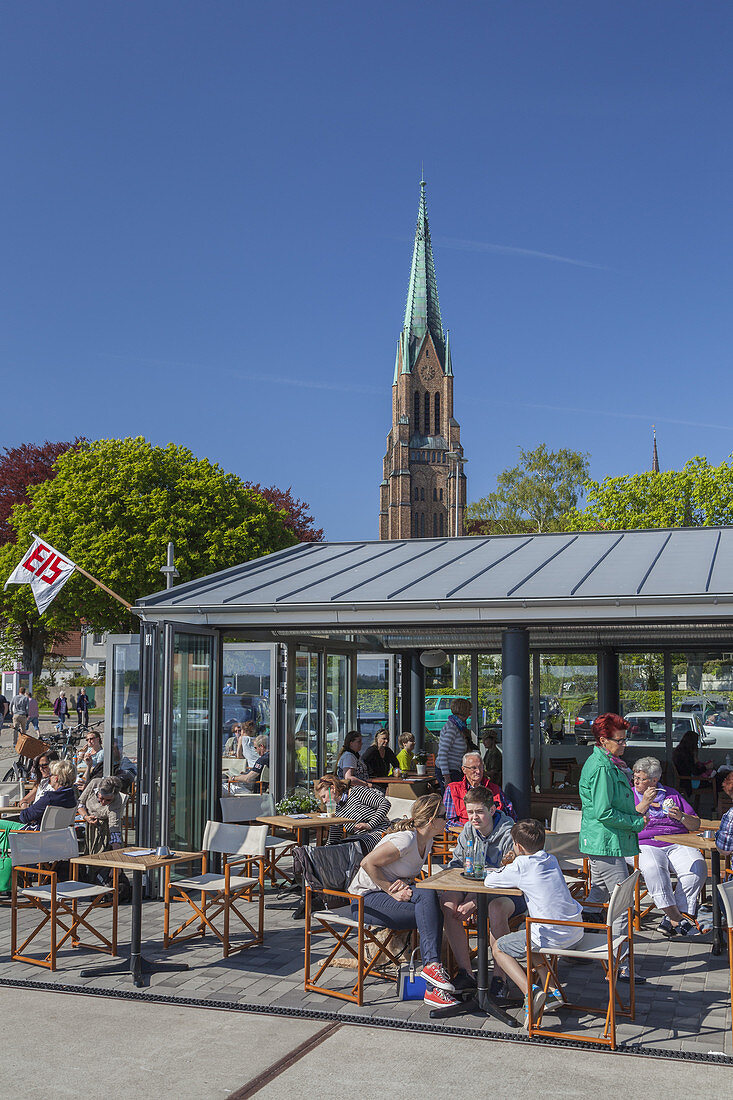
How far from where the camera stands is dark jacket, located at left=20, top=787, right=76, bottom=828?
28.1 ft

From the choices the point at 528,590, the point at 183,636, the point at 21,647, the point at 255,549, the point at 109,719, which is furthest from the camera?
the point at 21,647

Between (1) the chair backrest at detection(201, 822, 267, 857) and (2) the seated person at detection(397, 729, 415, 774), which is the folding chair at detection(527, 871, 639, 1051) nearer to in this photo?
(1) the chair backrest at detection(201, 822, 267, 857)

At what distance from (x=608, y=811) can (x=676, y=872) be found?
5.55 feet

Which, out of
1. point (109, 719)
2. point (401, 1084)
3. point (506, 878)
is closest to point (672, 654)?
point (109, 719)

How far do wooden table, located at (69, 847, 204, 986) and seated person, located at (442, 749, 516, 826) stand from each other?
7.40 ft

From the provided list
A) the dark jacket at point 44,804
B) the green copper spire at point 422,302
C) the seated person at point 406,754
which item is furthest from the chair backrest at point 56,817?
the green copper spire at point 422,302

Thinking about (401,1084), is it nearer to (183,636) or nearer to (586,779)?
(586,779)

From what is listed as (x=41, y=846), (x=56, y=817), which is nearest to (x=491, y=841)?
(x=41, y=846)

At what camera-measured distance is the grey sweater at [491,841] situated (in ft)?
20.4

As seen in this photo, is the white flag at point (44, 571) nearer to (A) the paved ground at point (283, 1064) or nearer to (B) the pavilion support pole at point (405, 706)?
(B) the pavilion support pole at point (405, 706)

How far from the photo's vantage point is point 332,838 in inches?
340

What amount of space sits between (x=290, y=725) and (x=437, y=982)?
701cm

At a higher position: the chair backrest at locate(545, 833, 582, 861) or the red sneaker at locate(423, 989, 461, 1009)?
the chair backrest at locate(545, 833, 582, 861)

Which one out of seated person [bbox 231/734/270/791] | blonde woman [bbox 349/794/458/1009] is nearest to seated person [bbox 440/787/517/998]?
blonde woman [bbox 349/794/458/1009]
